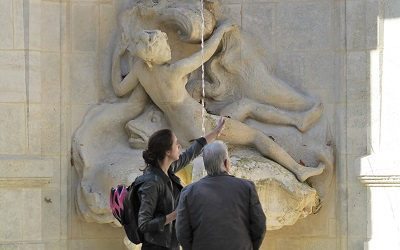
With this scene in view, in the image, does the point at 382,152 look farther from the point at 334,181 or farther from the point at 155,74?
the point at 155,74

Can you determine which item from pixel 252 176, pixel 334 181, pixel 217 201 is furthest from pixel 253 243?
pixel 334 181

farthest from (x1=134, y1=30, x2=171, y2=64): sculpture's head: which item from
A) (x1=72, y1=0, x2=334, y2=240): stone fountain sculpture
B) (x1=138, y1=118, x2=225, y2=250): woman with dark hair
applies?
(x1=138, y1=118, x2=225, y2=250): woman with dark hair

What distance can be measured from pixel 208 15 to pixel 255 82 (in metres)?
0.64

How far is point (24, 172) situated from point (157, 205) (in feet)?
8.53

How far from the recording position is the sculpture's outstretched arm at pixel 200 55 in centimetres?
810

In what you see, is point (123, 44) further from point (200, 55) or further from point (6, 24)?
point (6, 24)

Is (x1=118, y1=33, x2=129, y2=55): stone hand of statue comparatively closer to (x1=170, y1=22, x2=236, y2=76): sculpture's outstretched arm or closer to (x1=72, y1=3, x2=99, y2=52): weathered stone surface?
(x1=72, y1=3, x2=99, y2=52): weathered stone surface

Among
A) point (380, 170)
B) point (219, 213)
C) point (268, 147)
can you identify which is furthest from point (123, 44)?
point (219, 213)

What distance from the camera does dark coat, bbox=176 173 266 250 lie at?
5.33 meters

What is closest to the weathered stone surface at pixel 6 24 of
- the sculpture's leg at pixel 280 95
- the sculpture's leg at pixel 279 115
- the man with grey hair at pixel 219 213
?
the sculpture's leg at pixel 279 115

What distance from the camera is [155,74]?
8125 mm

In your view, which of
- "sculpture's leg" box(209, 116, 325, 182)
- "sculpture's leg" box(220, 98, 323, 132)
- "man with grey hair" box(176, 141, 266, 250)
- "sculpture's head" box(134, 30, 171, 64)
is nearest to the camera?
"man with grey hair" box(176, 141, 266, 250)

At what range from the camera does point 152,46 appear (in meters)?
7.89

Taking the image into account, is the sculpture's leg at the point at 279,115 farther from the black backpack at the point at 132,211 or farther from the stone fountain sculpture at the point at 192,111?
the black backpack at the point at 132,211
